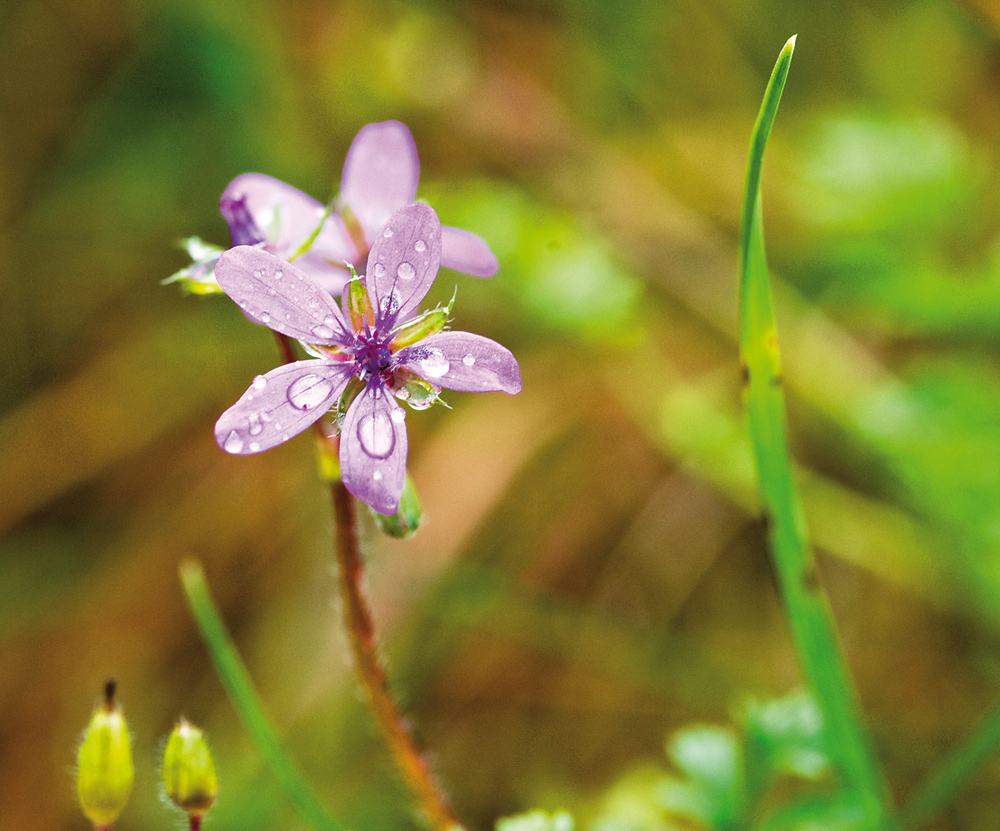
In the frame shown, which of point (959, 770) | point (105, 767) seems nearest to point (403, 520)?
point (105, 767)

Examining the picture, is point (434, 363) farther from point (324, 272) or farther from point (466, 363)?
point (324, 272)

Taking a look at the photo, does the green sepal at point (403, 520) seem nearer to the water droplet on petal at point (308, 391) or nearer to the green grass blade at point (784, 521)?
the water droplet on petal at point (308, 391)

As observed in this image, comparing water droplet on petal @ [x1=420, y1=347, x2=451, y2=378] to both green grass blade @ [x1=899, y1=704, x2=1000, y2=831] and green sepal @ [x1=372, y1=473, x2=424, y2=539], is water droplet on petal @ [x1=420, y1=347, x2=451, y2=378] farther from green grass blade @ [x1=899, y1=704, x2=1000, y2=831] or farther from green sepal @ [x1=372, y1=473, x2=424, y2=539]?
green grass blade @ [x1=899, y1=704, x2=1000, y2=831]

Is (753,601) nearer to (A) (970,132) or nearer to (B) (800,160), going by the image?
(B) (800,160)

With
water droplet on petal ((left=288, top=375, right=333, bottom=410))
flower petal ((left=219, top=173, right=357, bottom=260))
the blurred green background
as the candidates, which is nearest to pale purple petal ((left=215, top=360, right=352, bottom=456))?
water droplet on petal ((left=288, top=375, right=333, bottom=410))

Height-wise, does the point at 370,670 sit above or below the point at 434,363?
below
